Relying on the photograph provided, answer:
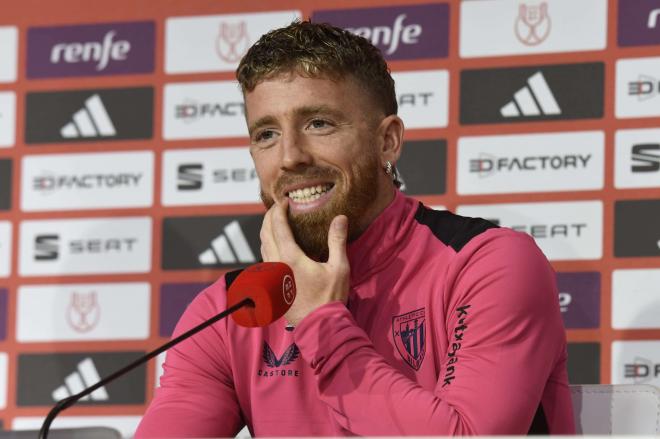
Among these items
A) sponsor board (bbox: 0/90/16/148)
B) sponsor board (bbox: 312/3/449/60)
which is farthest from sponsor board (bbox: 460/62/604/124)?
sponsor board (bbox: 0/90/16/148)

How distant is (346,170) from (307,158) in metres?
0.08

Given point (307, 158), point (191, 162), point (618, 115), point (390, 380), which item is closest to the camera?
point (390, 380)

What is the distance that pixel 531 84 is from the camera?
99.3 inches

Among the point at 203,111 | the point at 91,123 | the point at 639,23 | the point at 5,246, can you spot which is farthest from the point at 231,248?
the point at 639,23

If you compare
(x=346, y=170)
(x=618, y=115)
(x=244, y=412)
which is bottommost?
(x=244, y=412)

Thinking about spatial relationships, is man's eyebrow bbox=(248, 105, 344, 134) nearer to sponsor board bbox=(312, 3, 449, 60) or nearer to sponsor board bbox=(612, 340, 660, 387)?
sponsor board bbox=(312, 3, 449, 60)

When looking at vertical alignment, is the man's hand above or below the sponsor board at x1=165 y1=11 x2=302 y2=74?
below

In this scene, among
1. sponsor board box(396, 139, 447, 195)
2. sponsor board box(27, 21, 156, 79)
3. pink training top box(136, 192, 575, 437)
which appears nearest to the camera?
pink training top box(136, 192, 575, 437)

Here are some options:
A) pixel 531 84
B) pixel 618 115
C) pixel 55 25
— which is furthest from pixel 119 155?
pixel 618 115

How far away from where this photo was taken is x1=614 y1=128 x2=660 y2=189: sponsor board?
2428mm

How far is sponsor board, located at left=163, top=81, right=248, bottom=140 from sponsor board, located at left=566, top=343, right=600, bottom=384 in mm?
958

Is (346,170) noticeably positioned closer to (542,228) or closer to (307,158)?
(307,158)

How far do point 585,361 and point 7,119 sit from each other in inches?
62.5

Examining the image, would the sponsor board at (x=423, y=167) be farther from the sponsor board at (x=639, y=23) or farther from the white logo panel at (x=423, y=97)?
the sponsor board at (x=639, y=23)
